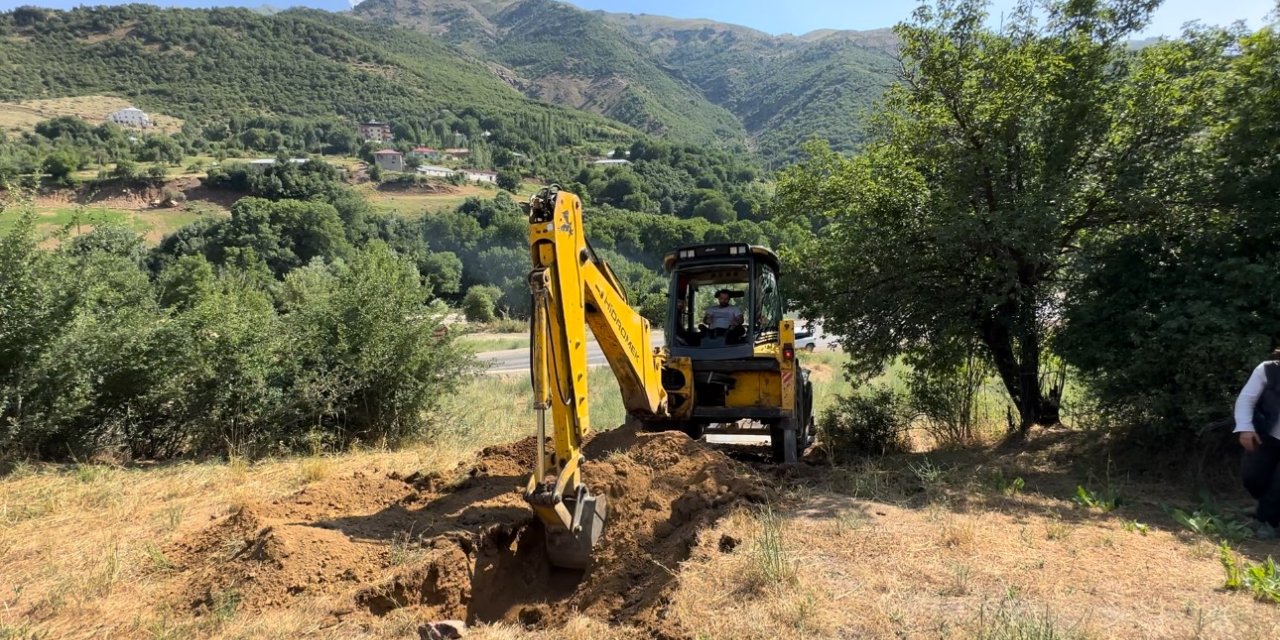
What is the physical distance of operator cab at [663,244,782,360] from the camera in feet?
26.3

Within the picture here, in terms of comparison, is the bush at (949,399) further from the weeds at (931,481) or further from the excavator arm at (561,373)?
the excavator arm at (561,373)

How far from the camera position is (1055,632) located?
3.45 metres

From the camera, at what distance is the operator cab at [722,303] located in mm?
8008

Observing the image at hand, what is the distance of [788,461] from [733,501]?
236 cm

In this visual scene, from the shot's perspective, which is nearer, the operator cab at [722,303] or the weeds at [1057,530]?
the weeds at [1057,530]

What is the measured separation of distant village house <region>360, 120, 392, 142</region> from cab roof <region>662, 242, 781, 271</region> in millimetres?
111992

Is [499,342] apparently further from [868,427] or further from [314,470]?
[314,470]

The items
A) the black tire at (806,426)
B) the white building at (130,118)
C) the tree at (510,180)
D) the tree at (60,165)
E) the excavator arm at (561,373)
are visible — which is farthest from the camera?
the white building at (130,118)

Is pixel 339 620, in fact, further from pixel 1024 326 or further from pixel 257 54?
pixel 257 54

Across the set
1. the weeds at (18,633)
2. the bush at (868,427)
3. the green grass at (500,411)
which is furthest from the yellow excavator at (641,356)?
the weeds at (18,633)

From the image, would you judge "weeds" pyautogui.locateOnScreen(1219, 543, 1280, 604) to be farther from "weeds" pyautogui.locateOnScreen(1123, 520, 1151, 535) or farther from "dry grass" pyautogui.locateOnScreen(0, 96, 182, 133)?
"dry grass" pyautogui.locateOnScreen(0, 96, 182, 133)

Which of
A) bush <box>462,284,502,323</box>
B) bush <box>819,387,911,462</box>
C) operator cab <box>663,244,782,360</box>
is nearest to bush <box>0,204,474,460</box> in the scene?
operator cab <box>663,244,782,360</box>

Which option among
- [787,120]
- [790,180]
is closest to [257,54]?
[787,120]

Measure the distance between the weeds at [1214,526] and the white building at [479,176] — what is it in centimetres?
9333
